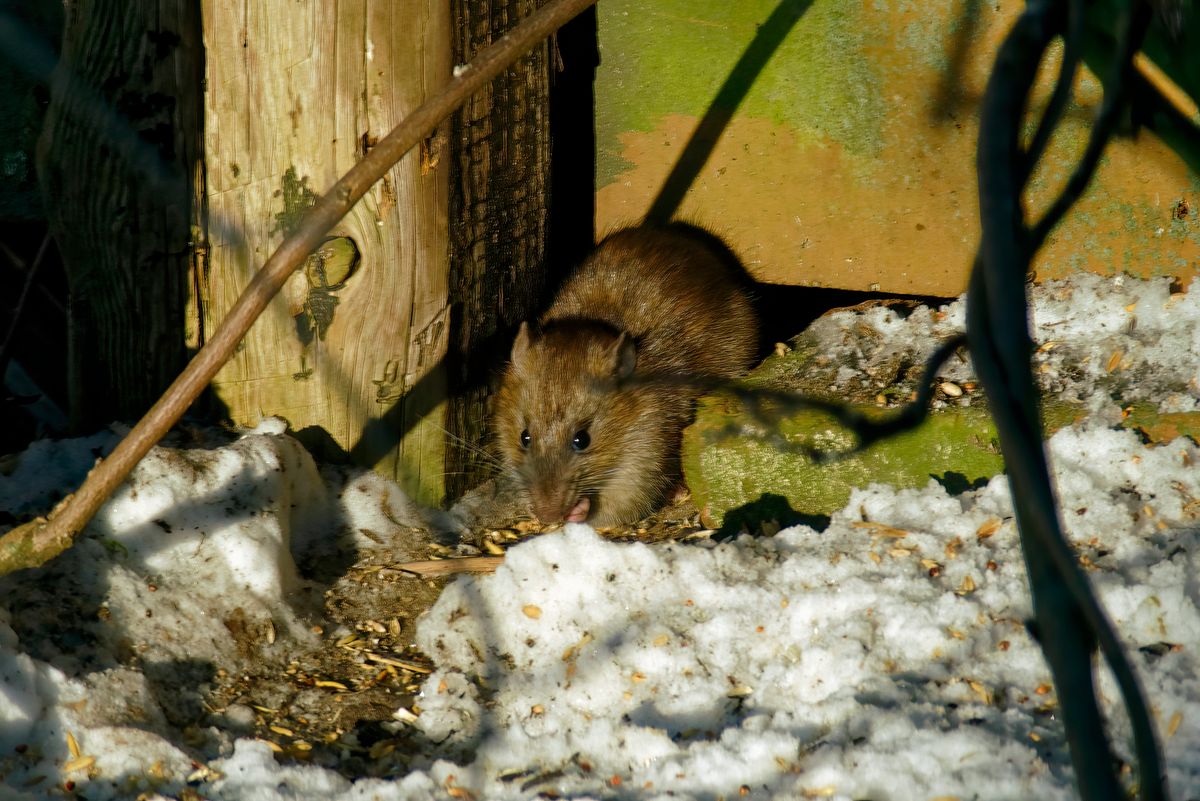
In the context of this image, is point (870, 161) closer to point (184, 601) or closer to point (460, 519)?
point (460, 519)

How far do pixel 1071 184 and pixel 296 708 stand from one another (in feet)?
8.22

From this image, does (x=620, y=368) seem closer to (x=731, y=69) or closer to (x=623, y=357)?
(x=623, y=357)

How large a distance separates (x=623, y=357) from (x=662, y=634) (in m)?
1.72

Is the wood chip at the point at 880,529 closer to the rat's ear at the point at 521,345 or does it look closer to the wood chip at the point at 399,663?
the wood chip at the point at 399,663

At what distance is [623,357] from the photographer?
14.6ft

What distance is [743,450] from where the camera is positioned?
3.90 m

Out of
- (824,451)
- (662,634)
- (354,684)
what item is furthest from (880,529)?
(354,684)

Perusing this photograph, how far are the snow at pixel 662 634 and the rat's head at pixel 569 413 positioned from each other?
0.75 metres

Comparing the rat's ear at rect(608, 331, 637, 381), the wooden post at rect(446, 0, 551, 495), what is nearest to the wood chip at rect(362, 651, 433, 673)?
the wooden post at rect(446, 0, 551, 495)

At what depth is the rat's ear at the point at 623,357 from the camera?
4.41 meters

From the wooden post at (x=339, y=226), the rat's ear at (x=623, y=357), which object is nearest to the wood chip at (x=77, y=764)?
the wooden post at (x=339, y=226)

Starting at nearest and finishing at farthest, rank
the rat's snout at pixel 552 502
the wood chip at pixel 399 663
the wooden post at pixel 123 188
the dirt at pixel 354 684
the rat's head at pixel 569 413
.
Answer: the dirt at pixel 354 684
the wood chip at pixel 399 663
the wooden post at pixel 123 188
the rat's snout at pixel 552 502
the rat's head at pixel 569 413

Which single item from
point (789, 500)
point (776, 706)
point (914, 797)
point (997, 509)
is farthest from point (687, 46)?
point (914, 797)

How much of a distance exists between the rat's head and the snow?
75cm
